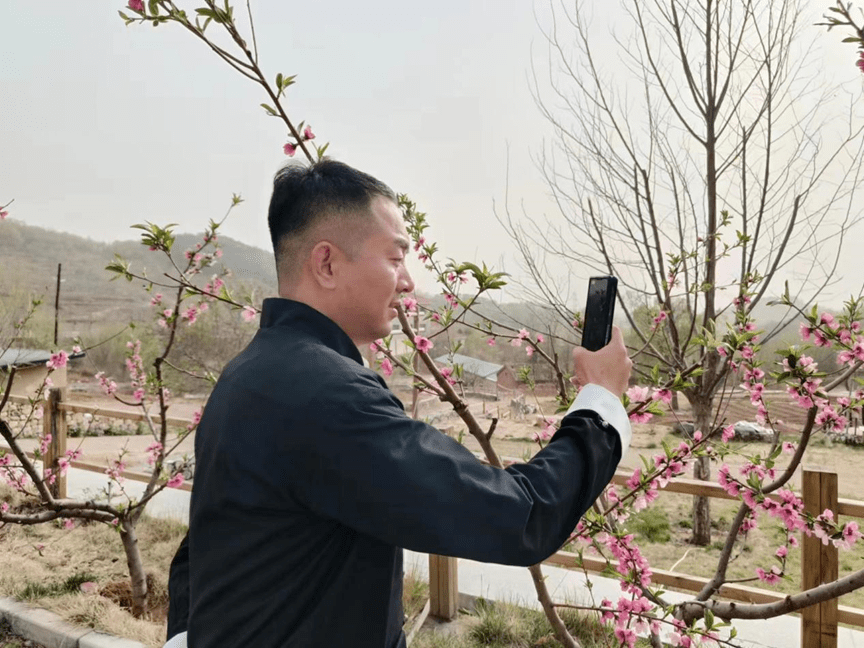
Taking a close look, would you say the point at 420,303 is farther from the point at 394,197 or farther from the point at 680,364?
the point at 680,364

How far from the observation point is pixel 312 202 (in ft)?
3.35

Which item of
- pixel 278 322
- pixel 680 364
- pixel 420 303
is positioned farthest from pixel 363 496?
pixel 680 364

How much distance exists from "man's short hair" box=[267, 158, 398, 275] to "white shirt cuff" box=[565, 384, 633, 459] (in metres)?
0.45

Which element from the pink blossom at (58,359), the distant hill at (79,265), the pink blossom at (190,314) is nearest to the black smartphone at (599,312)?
the pink blossom at (190,314)

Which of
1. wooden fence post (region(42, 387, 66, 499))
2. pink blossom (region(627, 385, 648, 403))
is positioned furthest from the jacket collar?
wooden fence post (region(42, 387, 66, 499))

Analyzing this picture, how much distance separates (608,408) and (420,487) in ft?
1.06

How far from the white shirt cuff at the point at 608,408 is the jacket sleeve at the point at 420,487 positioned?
10 cm

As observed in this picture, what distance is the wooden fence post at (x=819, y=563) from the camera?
7.75 feet

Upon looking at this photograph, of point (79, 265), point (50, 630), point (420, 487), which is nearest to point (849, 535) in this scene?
point (420, 487)

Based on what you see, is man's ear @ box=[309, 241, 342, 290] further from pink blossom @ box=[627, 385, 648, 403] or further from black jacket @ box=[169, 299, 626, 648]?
pink blossom @ box=[627, 385, 648, 403]

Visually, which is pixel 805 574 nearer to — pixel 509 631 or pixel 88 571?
pixel 509 631

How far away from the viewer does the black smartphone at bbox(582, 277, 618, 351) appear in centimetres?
99

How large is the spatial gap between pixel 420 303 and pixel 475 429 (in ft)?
2.90

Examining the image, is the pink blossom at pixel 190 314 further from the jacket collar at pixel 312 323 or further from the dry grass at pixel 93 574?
the jacket collar at pixel 312 323
